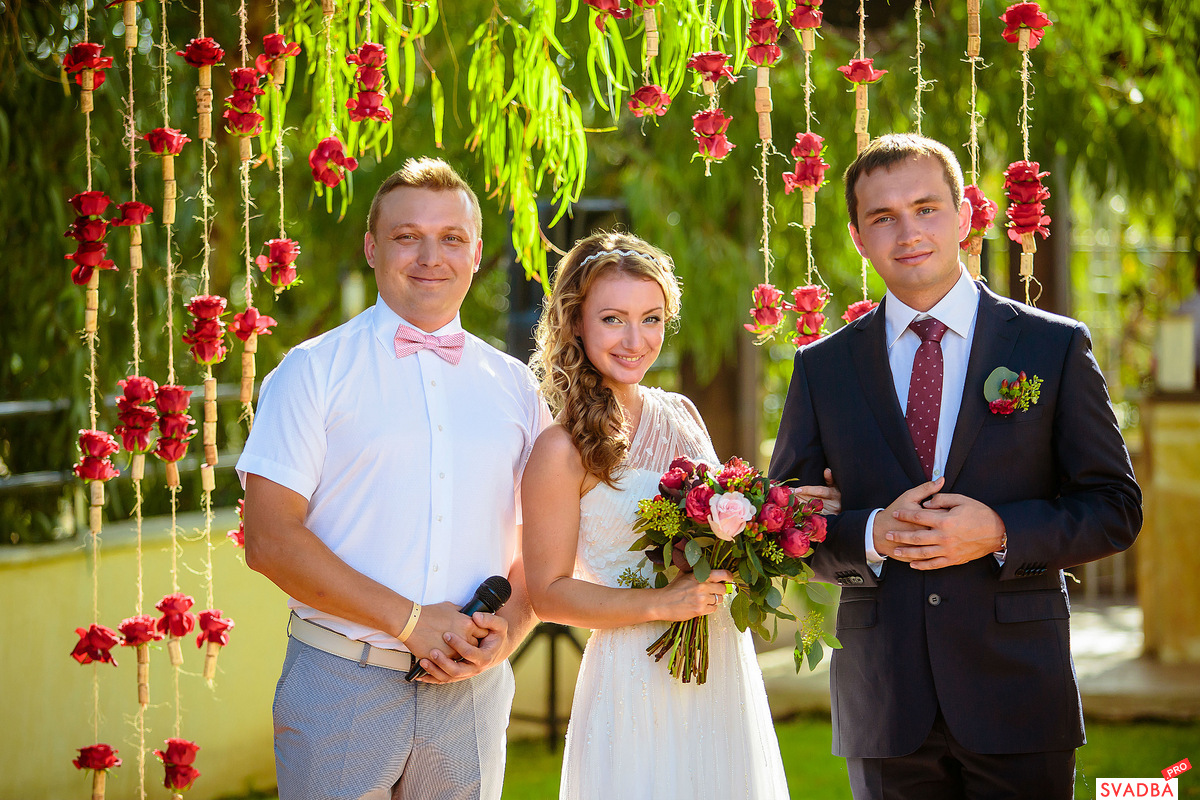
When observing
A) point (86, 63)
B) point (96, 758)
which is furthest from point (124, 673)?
point (86, 63)

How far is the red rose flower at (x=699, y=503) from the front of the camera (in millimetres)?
2307

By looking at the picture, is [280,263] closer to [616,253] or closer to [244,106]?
[244,106]

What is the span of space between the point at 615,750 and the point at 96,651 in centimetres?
146

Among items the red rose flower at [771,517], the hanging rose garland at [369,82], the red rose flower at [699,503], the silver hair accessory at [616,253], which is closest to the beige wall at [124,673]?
the hanging rose garland at [369,82]

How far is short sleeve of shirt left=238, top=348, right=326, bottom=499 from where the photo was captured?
242 cm

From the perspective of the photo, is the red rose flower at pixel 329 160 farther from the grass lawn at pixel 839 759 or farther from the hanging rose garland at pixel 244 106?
the grass lawn at pixel 839 759

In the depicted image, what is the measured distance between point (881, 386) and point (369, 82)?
1.42 metres

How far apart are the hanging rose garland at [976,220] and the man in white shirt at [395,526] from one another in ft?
3.88

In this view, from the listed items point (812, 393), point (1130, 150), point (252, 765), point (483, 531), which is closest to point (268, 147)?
point (483, 531)

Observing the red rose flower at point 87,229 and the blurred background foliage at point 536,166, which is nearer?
the red rose flower at point 87,229

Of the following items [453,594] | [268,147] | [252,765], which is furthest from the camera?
[252,765]

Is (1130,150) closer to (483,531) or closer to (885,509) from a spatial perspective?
(885,509)

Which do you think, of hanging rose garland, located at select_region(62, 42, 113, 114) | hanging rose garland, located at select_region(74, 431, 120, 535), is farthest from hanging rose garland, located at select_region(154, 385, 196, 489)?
hanging rose garland, located at select_region(62, 42, 113, 114)

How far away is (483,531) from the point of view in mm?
2543
